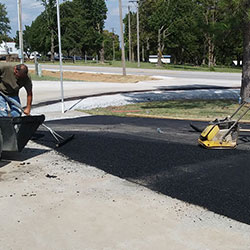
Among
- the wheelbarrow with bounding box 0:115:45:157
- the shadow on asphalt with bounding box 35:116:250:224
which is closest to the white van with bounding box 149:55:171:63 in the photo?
the shadow on asphalt with bounding box 35:116:250:224

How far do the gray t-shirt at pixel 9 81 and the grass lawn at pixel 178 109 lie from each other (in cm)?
485

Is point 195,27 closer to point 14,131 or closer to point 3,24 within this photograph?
point 14,131

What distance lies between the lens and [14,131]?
4.99 meters

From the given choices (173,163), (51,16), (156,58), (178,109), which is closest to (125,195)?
(173,163)

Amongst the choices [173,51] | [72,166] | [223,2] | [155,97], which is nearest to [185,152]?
[72,166]

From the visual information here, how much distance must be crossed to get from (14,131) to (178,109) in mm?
7472

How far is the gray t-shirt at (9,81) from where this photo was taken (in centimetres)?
563

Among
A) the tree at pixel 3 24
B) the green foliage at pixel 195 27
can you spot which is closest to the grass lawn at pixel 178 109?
the green foliage at pixel 195 27

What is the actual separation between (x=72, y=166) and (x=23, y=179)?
2.67 feet

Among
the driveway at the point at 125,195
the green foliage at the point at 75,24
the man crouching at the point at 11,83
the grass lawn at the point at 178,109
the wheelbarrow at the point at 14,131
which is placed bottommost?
the driveway at the point at 125,195

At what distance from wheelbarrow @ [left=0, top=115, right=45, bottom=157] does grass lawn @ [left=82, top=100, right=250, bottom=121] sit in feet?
17.4

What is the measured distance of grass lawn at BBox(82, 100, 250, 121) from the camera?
10.4m

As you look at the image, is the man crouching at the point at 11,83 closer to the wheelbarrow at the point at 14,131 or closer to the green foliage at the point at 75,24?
the wheelbarrow at the point at 14,131

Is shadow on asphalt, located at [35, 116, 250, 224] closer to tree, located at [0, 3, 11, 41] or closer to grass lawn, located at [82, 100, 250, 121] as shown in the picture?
grass lawn, located at [82, 100, 250, 121]
